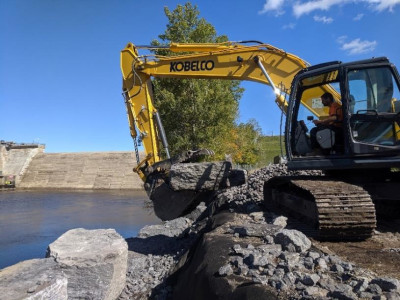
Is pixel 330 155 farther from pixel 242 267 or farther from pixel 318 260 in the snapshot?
pixel 242 267

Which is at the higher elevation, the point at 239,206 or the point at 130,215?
the point at 239,206

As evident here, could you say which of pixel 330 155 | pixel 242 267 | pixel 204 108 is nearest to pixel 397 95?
pixel 330 155

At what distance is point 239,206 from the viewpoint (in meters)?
7.22

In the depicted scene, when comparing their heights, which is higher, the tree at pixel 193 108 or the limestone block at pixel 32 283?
the tree at pixel 193 108

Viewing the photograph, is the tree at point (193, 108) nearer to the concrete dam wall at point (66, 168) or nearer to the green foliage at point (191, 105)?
the green foliage at point (191, 105)

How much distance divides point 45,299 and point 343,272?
2.61 meters

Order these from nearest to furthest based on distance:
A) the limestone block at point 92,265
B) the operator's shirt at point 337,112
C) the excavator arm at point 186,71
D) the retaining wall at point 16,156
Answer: the limestone block at point 92,265 → the operator's shirt at point 337,112 → the excavator arm at point 186,71 → the retaining wall at point 16,156

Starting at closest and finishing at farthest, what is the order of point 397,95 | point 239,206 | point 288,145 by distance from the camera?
point 397,95 → point 288,145 → point 239,206

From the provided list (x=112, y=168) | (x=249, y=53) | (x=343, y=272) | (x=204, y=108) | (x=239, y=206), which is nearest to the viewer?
(x=343, y=272)

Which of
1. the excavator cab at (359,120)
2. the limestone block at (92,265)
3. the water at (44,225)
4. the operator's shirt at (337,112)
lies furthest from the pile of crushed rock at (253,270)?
the water at (44,225)

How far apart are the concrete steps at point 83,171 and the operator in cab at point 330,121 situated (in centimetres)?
3136

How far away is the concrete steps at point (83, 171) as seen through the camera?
37719 millimetres

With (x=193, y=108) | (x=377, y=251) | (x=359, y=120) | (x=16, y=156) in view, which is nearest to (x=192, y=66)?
(x=359, y=120)

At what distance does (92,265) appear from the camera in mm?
4348
